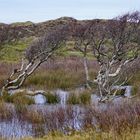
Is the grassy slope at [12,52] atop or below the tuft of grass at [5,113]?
below

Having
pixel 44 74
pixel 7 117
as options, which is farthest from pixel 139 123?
pixel 44 74

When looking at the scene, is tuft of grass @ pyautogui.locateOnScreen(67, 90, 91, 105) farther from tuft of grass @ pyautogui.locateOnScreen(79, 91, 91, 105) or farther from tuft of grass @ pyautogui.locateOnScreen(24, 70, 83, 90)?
tuft of grass @ pyautogui.locateOnScreen(24, 70, 83, 90)

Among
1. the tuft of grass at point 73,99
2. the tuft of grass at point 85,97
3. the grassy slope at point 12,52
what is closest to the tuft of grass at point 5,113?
the tuft of grass at point 73,99

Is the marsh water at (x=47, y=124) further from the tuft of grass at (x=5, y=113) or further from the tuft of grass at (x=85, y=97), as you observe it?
the tuft of grass at (x=85, y=97)

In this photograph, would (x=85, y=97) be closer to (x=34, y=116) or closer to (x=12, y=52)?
(x=34, y=116)

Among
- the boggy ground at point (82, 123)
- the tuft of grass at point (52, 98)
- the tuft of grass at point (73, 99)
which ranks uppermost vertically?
the boggy ground at point (82, 123)

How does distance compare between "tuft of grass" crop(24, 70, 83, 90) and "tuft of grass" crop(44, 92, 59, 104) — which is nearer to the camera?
"tuft of grass" crop(44, 92, 59, 104)

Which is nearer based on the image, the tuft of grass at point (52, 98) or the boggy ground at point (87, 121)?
the boggy ground at point (87, 121)

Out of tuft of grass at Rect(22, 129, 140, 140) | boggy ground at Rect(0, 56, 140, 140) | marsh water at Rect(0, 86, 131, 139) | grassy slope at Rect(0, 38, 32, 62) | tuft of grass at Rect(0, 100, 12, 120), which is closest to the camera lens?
tuft of grass at Rect(22, 129, 140, 140)

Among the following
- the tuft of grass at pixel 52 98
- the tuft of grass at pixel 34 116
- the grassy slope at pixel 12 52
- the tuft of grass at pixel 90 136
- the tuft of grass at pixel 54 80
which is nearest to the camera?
the tuft of grass at pixel 90 136

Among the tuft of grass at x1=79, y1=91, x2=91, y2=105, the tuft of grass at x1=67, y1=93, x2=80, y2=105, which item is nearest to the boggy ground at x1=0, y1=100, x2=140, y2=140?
the tuft of grass at x1=67, y1=93, x2=80, y2=105

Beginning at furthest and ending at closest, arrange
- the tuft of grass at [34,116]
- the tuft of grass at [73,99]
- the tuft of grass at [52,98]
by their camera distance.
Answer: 1. the tuft of grass at [52,98]
2. the tuft of grass at [73,99]
3. the tuft of grass at [34,116]

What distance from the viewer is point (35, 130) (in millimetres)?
11844

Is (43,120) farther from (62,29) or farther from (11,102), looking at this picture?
(62,29)
